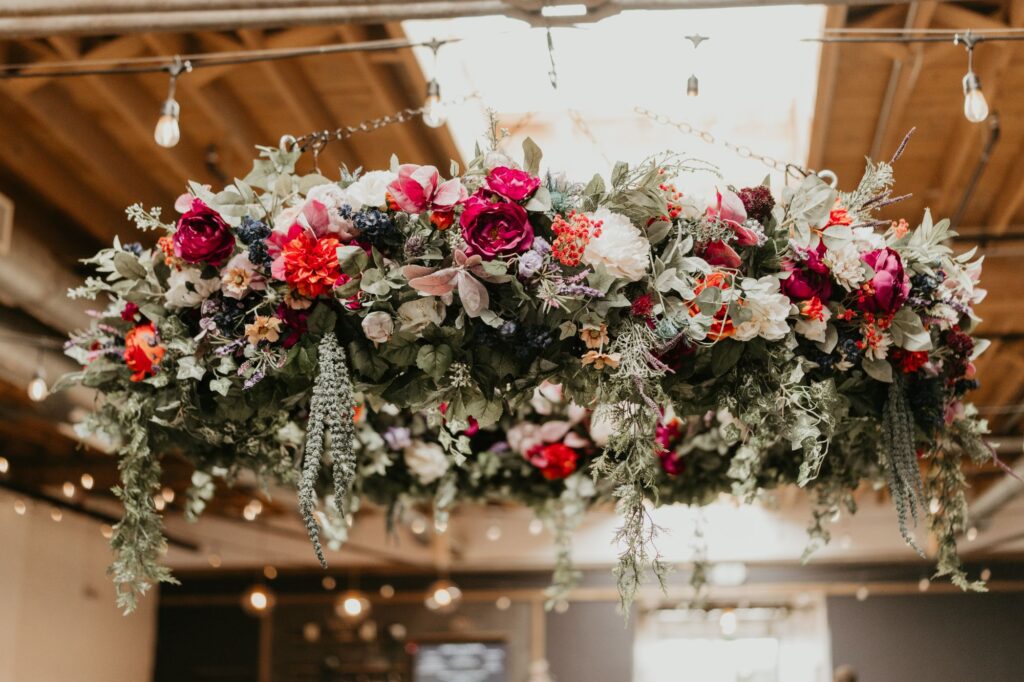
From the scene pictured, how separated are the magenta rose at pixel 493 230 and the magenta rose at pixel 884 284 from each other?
30.0 inches

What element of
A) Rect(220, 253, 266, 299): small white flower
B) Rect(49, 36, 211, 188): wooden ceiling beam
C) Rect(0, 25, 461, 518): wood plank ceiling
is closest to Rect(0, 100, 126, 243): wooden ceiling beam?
Rect(0, 25, 461, 518): wood plank ceiling

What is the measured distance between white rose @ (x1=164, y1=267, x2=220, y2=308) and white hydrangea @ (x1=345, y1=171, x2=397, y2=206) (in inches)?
15.2

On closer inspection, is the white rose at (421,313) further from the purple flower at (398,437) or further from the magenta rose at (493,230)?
the purple flower at (398,437)

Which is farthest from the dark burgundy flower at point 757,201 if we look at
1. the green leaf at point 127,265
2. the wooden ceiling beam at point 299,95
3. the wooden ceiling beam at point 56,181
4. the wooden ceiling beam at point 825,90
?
the wooden ceiling beam at point 56,181

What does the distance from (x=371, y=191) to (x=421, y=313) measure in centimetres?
28

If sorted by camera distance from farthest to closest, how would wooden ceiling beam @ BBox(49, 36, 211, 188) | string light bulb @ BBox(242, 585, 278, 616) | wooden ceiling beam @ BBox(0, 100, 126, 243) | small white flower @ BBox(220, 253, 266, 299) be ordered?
string light bulb @ BBox(242, 585, 278, 616), wooden ceiling beam @ BBox(0, 100, 126, 243), wooden ceiling beam @ BBox(49, 36, 211, 188), small white flower @ BBox(220, 253, 266, 299)

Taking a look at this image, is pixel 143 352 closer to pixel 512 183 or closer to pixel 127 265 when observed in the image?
pixel 127 265

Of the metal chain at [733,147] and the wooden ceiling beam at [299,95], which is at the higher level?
the wooden ceiling beam at [299,95]

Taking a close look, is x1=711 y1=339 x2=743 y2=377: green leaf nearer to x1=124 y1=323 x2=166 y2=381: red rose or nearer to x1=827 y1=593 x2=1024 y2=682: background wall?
x1=124 y1=323 x2=166 y2=381: red rose

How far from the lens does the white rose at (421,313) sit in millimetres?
2164

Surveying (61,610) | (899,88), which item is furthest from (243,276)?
(61,610)

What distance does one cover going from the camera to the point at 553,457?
3.97m

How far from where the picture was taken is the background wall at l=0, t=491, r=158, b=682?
11.3 m

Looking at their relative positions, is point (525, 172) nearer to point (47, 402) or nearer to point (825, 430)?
point (825, 430)
